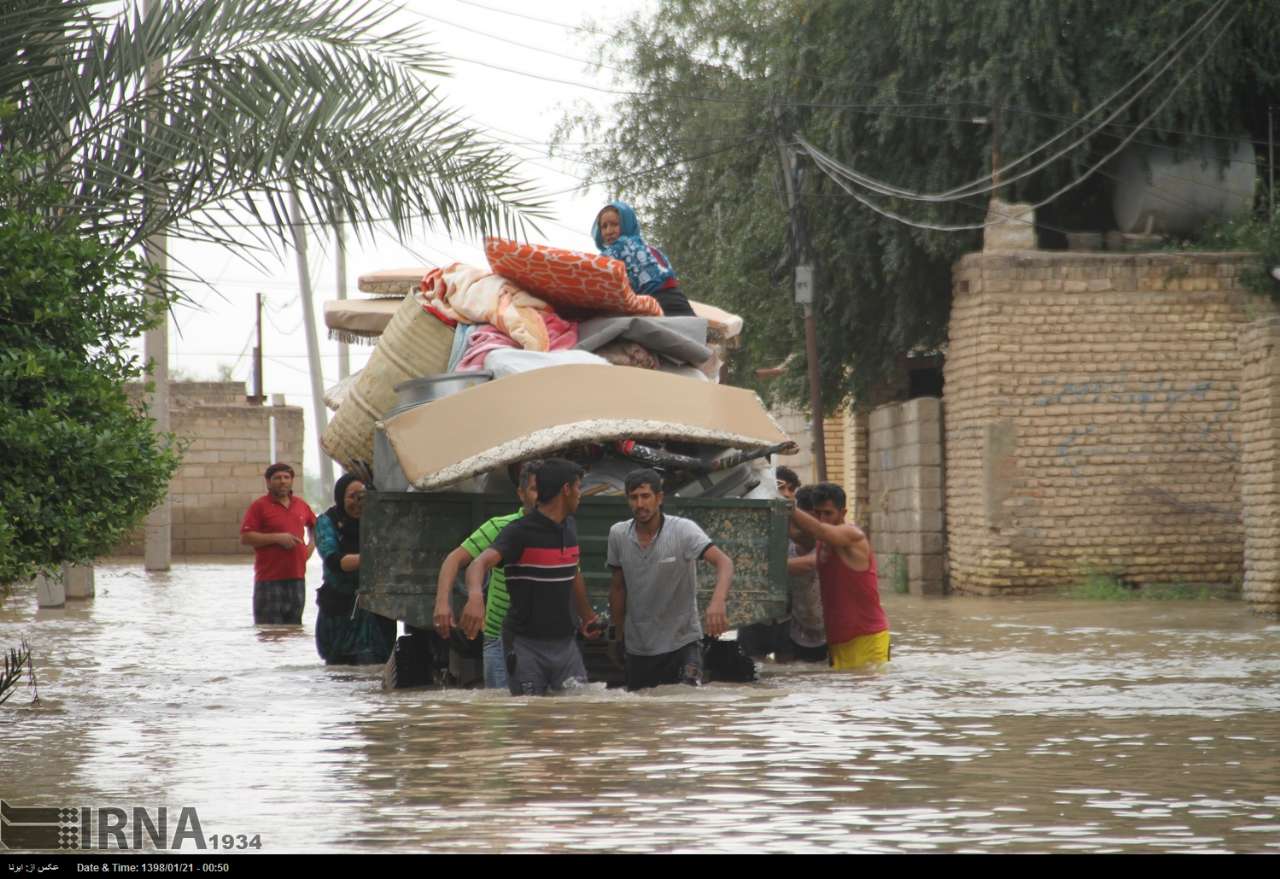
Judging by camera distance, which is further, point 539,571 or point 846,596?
point 846,596

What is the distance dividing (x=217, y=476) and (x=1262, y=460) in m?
23.6

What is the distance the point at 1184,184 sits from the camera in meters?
23.7

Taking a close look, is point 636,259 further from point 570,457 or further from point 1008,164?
point 1008,164

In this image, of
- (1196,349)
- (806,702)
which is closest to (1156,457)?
(1196,349)

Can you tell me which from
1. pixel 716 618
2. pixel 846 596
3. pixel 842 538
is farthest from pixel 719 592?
pixel 846 596

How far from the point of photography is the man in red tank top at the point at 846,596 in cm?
1222

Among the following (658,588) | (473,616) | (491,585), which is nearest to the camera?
(473,616)

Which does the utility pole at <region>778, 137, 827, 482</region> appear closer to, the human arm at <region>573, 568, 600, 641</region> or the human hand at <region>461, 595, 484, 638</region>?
the human arm at <region>573, 568, 600, 641</region>


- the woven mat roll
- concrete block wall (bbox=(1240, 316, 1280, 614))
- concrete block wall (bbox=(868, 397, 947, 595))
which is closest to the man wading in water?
the woven mat roll

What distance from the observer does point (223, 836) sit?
584cm

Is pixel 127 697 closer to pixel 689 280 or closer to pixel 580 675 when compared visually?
pixel 580 675

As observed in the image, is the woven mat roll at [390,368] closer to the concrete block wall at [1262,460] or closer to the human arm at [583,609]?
the human arm at [583,609]

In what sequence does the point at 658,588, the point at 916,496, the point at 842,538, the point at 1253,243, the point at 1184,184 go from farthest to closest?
the point at 916,496 < the point at 1184,184 < the point at 1253,243 < the point at 842,538 < the point at 658,588

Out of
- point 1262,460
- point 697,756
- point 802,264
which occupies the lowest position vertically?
point 697,756
